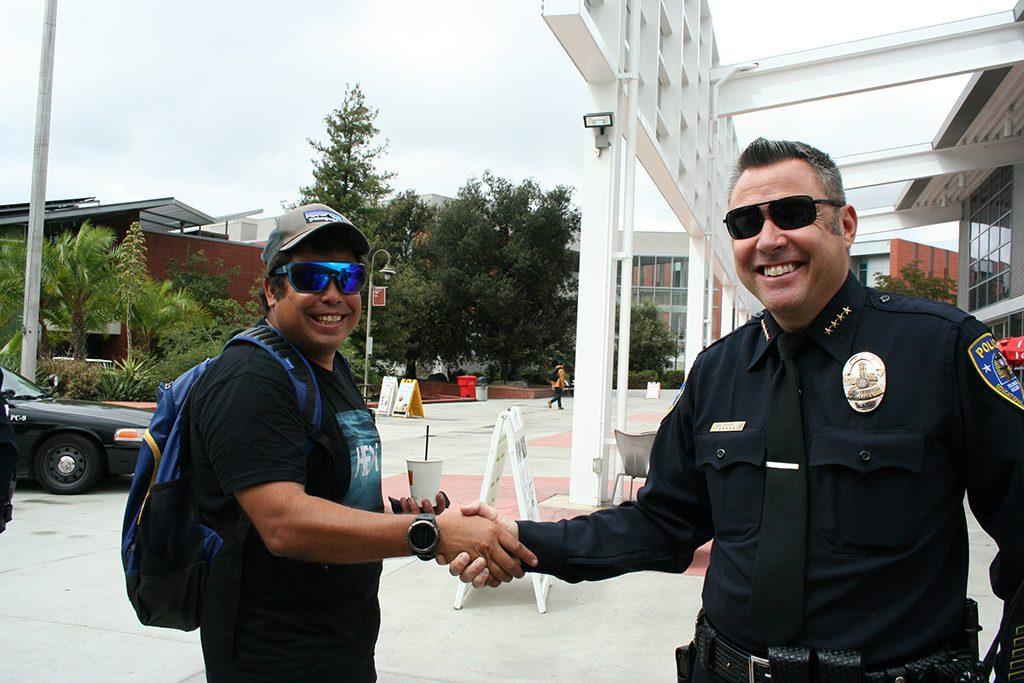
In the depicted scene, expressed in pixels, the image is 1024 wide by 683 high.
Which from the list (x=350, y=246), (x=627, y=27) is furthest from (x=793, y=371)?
(x=627, y=27)

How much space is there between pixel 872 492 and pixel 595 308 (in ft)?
22.2

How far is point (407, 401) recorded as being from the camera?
22797 millimetres

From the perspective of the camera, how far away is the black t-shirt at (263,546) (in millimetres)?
1923

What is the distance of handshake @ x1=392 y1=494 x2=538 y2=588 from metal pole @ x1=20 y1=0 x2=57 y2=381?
14230 mm

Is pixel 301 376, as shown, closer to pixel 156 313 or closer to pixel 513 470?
pixel 513 470

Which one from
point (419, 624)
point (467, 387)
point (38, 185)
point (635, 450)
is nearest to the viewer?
point (419, 624)

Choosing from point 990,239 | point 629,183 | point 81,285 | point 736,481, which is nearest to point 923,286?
point 990,239

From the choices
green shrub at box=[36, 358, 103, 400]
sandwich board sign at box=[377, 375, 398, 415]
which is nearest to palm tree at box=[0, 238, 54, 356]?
green shrub at box=[36, 358, 103, 400]

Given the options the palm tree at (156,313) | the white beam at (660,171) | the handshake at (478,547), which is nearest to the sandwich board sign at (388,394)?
the palm tree at (156,313)

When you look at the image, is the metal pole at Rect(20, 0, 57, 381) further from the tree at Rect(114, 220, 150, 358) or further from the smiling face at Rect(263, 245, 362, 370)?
the smiling face at Rect(263, 245, 362, 370)

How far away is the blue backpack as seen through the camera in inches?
80.7

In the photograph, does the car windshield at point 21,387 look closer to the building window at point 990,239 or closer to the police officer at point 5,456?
the police officer at point 5,456

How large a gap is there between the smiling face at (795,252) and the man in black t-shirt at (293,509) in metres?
1.06

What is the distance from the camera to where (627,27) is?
30.9 feet
